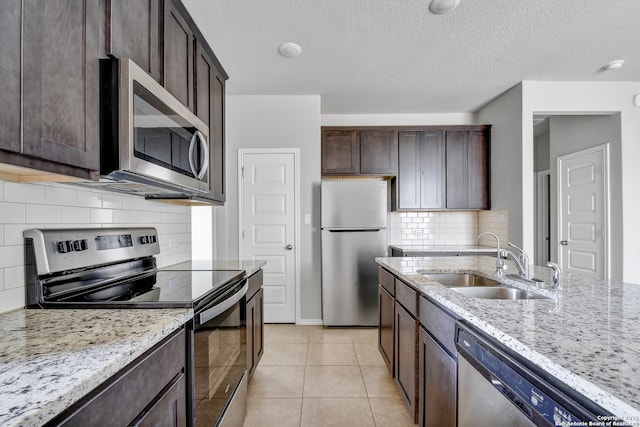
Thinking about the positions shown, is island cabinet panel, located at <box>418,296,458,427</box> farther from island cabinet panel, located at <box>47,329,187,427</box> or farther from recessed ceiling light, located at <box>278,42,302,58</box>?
recessed ceiling light, located at <box>278,42,302,58</box>

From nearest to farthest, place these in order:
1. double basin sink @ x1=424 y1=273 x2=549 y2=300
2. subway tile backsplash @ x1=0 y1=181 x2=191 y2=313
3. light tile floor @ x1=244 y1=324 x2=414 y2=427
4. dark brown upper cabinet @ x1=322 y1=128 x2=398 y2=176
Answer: subway tile backsplash @ x1=0 y1=181 x2=191 y2=313, double basin sink @ x1=424 y1=273 x2=549 y2=300, light tile floor @ x1=244 y1=324 x2=414 y2=427, dark brown upper cabinet @ x1=322 y1=128 x2=398 y2=176

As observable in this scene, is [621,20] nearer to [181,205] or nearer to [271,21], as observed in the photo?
[271,21]

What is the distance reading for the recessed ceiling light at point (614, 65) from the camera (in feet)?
9.34

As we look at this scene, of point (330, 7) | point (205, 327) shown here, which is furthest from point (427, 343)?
point (330, 7)

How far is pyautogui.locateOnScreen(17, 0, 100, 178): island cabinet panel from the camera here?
0.79 metres

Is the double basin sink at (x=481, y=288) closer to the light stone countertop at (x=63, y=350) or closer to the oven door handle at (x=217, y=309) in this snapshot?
the oven door handle at (x=217, y=309)

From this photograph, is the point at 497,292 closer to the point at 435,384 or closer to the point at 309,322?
the point at 435,384

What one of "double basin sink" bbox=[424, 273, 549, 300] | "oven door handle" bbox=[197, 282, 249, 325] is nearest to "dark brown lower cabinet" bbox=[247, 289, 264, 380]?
"oven door handle" bbox=[197, 282, 249, 325]

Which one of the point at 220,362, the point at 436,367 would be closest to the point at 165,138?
the point at 220,362

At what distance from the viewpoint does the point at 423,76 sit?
3.13 m

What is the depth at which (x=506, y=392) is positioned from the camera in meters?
0.81

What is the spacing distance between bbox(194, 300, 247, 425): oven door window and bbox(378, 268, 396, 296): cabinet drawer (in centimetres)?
100

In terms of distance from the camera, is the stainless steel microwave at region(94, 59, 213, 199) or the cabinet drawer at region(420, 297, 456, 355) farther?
the cabinet drawer at region(420, 297, 456, 355)

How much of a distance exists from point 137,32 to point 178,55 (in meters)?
0.38
